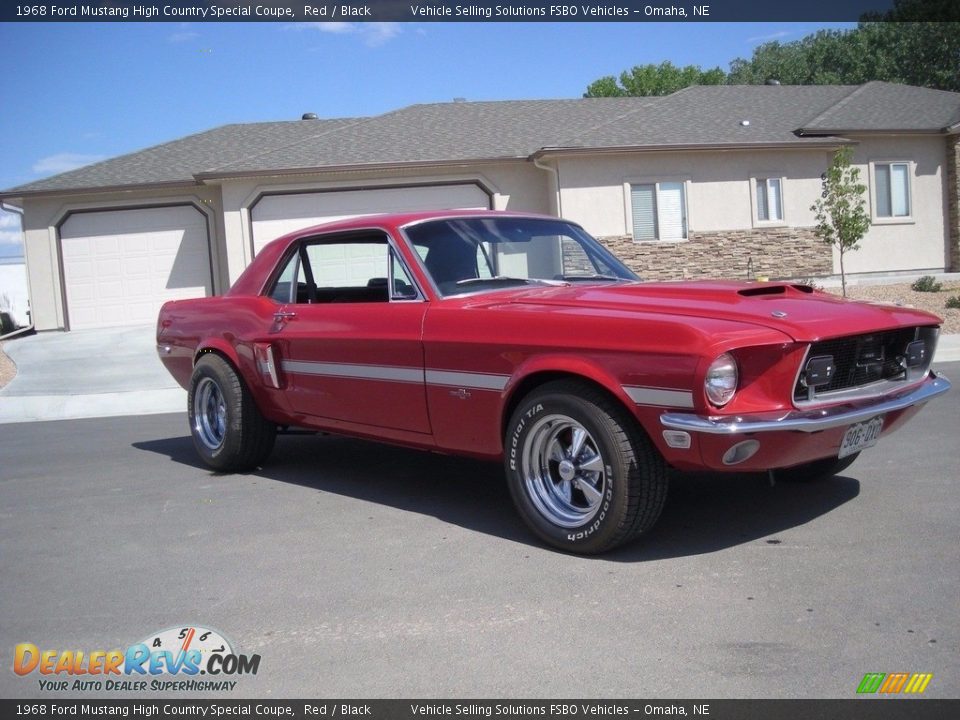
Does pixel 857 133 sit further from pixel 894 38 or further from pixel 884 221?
pixel 894 38

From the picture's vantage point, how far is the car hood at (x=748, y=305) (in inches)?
160

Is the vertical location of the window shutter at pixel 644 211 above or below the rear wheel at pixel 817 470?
above

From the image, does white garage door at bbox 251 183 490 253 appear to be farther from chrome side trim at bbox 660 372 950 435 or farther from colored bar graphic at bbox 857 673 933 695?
colored bar graphic at bbox 857 673 933 695

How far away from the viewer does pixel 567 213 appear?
738 inches

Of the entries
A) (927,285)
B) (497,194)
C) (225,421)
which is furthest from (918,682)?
(927,285)

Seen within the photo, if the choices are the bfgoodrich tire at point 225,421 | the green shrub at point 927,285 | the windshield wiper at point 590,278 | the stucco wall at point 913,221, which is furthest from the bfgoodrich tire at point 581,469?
the stucco wall at point 913,221

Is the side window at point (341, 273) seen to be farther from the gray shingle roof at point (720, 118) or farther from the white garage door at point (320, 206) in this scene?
the gray shingle roof at point (720, 118)

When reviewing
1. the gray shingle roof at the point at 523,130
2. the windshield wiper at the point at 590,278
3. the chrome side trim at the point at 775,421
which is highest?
the gray shingle roof at the point at 523,130

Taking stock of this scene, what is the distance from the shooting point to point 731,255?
64.0 feet

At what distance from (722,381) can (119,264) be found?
703 inches

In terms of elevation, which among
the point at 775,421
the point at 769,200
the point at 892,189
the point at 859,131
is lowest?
the point at 775,421

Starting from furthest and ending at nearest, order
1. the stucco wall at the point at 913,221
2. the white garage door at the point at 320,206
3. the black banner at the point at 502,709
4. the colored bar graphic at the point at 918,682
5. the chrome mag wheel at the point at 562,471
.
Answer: the stucco wall at the point at 913,221, the white garage door at the point at 320,206, the chrome mag wheel at the point at 562,471, the colored bar graphic at the point at 918,682, the black banner at the point at 502,709

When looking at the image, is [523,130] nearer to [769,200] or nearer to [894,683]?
[769,200]

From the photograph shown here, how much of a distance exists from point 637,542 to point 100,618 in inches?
95.8
